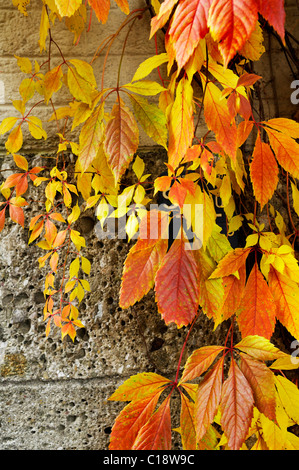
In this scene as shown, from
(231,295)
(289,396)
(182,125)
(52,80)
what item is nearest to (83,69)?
(52,80)

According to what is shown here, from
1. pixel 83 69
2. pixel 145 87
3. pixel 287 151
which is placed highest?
pixel 83 69

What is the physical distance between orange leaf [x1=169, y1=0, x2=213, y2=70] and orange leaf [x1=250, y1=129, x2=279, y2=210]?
→ 26 centimetres

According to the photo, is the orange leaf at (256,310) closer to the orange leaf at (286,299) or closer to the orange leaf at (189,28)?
the orange leaf at (286,299)

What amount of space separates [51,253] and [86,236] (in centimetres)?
11

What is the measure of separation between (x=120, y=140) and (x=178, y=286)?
0.90 feet

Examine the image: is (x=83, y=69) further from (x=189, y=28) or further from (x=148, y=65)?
(x=189, y=28)

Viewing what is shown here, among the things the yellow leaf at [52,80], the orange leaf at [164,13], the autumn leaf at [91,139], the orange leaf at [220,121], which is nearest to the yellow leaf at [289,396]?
the orange leaf at [220,121]

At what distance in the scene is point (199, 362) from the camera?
62 centimetres

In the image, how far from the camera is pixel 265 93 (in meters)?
1.00

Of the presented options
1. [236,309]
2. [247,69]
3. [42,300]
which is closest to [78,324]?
[42,300]

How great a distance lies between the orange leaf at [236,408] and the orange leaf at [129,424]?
0.44 ft

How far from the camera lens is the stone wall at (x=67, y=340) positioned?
933mm

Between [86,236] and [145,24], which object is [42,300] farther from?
[145,24]

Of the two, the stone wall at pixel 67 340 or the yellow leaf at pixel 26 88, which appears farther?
the stone wall at pixel 67 340
